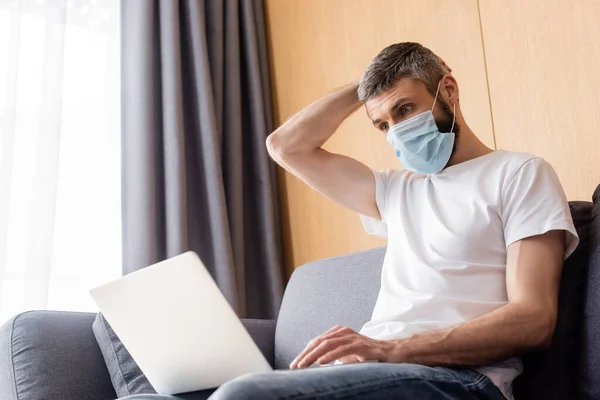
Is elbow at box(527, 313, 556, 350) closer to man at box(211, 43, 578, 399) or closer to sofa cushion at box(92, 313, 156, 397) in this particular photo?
man at box(211, 43, 578, 399)

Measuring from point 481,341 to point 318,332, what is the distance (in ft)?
2.22

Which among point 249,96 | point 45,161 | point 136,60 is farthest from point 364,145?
point 45,161

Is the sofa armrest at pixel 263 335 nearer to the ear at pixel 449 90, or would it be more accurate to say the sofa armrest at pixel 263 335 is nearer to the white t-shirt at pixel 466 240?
the white t-shirt at pixel 466 240

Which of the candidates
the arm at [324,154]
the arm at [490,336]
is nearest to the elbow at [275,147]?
Answer: the arm at [324,154]

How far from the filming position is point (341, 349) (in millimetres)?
1107

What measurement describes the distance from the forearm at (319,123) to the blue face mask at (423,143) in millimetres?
212

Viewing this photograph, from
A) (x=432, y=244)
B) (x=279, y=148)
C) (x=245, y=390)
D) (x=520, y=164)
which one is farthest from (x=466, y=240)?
(x=245, y=390)

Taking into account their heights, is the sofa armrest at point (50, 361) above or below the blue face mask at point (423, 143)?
below

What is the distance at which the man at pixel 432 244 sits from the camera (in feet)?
3.36

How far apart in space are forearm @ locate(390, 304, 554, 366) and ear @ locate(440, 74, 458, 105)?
0.53 meters

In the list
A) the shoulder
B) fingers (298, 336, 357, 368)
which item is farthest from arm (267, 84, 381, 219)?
fingers (298, 336, 357, 368)

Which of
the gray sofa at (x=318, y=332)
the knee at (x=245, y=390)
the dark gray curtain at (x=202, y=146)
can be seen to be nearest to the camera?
the knee at (x=245, y=390)

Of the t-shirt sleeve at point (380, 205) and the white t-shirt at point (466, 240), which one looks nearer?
the white t-shirt at point (466, 240)

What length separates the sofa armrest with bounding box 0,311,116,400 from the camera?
154cm
